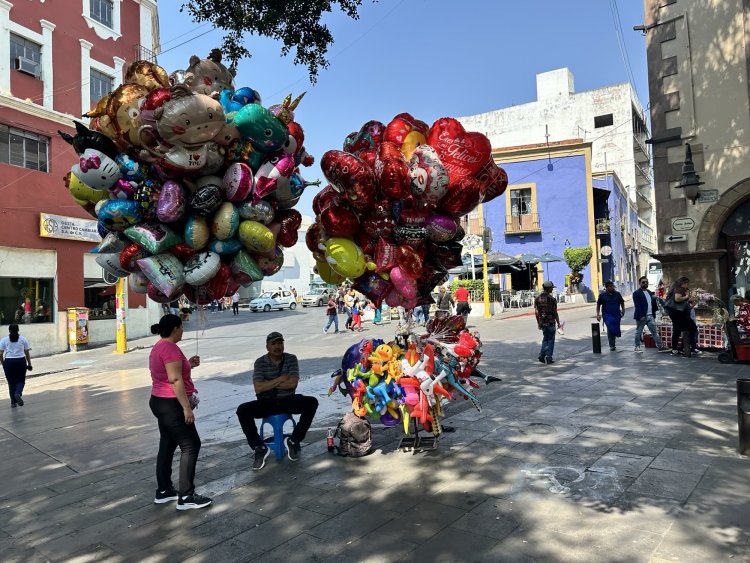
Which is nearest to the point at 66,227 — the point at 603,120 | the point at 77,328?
the point at 77,328

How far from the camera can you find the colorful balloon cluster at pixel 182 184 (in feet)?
15.5

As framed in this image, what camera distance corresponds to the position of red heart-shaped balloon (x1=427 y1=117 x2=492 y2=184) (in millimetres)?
5297

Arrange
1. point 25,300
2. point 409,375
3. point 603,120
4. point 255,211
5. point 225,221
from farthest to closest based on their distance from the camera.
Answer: point 603,120 → point 25,300 → point 409,375 → point 255,211 → point 225,221

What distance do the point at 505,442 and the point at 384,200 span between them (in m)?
2.85

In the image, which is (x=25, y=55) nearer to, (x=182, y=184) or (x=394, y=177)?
(x=182, y=184)

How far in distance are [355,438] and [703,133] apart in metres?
9.90

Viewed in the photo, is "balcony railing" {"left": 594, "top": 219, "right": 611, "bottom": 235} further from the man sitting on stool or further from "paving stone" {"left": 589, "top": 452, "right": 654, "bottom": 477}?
the man sitting on stool

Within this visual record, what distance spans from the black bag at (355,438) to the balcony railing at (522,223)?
29.4m

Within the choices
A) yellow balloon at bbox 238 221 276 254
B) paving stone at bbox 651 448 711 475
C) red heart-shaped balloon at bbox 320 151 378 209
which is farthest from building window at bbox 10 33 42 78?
paving stone at bbox 651 448 711 475

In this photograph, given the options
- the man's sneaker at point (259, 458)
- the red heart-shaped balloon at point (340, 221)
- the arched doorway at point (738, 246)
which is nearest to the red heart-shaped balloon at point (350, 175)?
the red heart-shaped balloon at point (340, 221)

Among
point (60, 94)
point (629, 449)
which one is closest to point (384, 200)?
point (629, 449)

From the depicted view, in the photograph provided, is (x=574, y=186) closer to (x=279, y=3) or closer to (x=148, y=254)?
(x=279, y=3)

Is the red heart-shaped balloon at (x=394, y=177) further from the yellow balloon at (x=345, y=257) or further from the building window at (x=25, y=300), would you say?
the building window at (x=25, y=300)

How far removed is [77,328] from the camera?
62.3 feet
